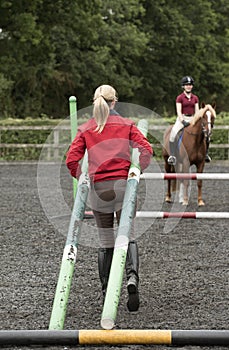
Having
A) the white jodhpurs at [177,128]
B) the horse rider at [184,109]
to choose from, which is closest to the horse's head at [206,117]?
the horse rider at [184,109]

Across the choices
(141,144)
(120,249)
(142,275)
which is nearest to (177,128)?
(142,275)

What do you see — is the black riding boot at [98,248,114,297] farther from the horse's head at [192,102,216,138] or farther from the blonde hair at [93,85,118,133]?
the horse's head at [192,102,216,138]

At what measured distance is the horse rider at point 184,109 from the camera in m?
14.0

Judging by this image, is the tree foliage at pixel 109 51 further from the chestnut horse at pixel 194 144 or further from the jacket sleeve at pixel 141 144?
the jacket sleeve at pixel 141 144

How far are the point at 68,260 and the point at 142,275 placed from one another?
2299 millimetres

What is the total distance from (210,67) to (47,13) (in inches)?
692

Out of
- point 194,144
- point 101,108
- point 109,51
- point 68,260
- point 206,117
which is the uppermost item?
point 101,108

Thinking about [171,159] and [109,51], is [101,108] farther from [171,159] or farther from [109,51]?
[109,51]

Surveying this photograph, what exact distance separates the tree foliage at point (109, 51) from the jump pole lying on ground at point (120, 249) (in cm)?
2746

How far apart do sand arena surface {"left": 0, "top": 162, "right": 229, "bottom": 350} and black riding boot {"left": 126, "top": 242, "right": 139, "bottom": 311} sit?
3.5 inches

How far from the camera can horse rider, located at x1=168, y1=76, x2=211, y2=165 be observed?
14.0 m

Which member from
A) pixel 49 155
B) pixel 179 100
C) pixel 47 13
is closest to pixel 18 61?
pixel 47 13

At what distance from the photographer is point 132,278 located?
243 inches

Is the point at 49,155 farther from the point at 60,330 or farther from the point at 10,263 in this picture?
the point at 60,330
